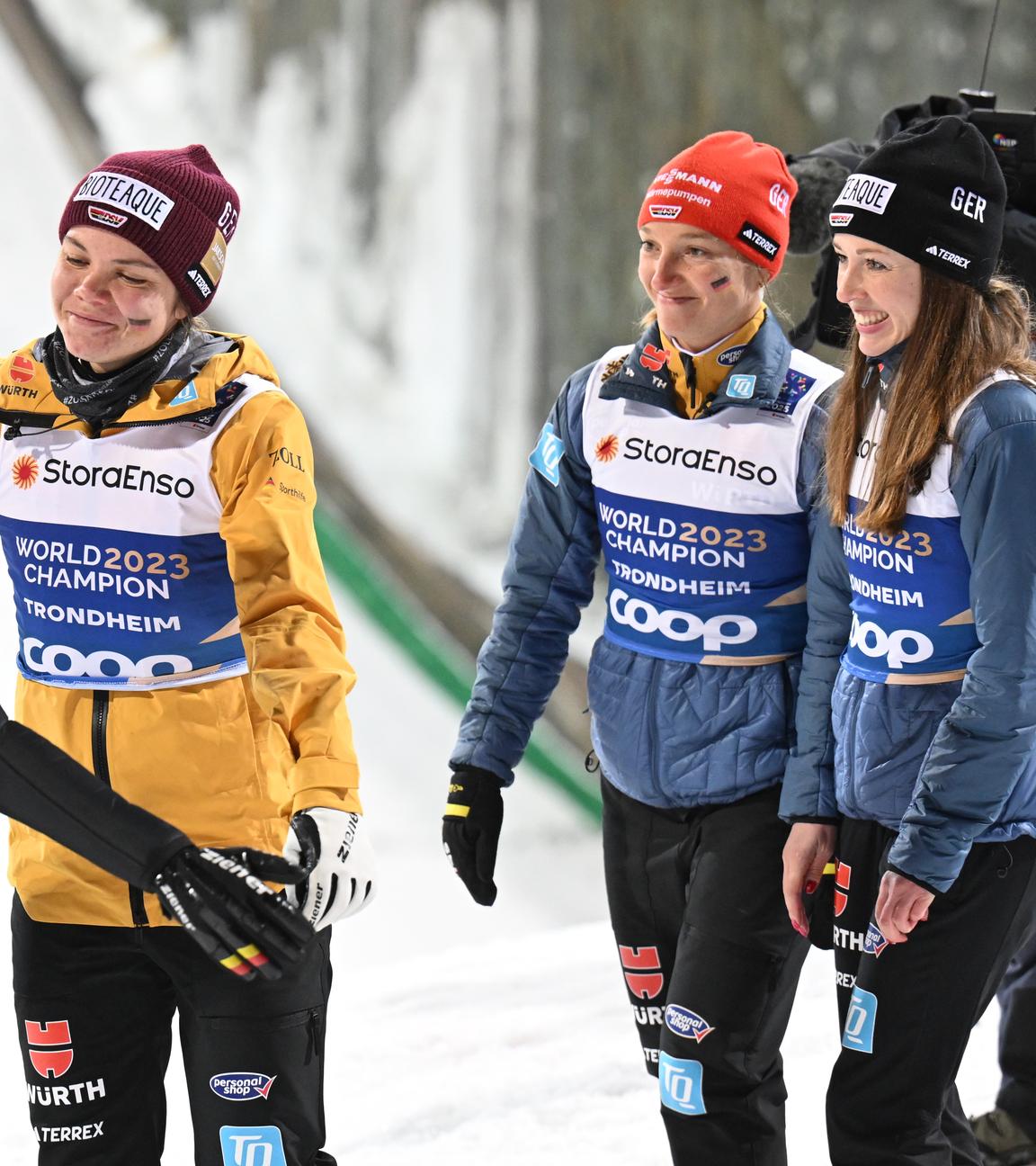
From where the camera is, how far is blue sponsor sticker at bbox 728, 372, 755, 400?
2301mm

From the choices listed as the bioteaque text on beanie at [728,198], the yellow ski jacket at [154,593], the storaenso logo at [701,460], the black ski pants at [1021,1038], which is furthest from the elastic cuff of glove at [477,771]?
the black ski pants at [1021,1038]

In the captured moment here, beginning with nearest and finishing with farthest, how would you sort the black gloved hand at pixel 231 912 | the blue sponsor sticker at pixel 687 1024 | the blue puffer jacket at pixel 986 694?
1. the black gloved hand at pixel 231 912
2. the blue puffer jacket at pixel 986 694
3. the blue sponsor sticker at pixel 687 1024

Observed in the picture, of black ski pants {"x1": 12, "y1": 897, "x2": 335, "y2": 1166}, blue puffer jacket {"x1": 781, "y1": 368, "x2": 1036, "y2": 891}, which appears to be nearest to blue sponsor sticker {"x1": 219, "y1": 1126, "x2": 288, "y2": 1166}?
black ski pants {"x1": 12, "y1": 897, "x2": 335, "y2": 1166}

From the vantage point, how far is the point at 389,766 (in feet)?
17.4

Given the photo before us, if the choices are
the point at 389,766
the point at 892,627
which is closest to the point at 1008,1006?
the point at 892,627

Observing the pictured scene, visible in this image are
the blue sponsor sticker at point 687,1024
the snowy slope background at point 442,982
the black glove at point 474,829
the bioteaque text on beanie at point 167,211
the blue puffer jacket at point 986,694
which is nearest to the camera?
the blue puffer jacket at point 986,694

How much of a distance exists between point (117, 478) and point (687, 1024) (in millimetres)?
1083

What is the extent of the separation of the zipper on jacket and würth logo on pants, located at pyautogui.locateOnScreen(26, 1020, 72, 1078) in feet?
0.58

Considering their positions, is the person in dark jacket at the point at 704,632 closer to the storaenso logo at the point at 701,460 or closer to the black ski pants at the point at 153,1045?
the storaenso logo at the point at 701,460

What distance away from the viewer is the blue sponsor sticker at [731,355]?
2.34 meters

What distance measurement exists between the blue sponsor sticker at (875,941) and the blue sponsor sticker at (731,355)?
82cm

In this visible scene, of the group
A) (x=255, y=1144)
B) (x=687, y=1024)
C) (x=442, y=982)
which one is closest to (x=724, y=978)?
(x=687, y=1024)

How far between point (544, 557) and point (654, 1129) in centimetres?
142

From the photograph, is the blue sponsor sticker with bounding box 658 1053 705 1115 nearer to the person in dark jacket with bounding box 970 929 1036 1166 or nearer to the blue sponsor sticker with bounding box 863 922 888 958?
the blue sponsor sticker with bounding box 863 922 888 958
